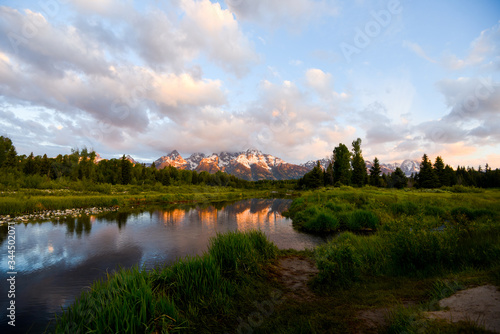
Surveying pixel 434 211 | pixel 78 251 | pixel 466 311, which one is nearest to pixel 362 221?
pixel 434 211

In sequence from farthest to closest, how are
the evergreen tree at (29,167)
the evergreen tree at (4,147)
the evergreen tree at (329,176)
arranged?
the evergreen tree at (329,176) → the evergreen tree at (29,167) → the evergreen tree at (4,147)

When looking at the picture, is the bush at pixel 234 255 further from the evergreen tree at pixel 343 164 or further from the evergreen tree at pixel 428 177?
the evergreen tree at pixel 428 177

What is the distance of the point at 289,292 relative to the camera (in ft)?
25.0

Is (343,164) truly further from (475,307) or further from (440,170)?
(475,307)

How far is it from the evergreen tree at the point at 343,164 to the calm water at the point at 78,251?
50332mm

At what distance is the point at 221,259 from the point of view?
324 inches

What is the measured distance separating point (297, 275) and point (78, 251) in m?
14.0

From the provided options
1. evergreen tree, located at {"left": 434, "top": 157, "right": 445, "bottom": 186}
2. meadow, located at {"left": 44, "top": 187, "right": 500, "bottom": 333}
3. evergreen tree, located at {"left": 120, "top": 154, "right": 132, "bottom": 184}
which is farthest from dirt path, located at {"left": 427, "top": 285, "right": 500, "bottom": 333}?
evergreen tree, located at {"left": 120, "top": 154, "right": 132, "bottom": 184}

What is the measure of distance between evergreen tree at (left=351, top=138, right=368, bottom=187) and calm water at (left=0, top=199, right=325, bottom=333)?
5055 cm

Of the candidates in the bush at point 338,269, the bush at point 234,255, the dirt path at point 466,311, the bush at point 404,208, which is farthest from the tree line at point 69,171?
the bush at point 404,208

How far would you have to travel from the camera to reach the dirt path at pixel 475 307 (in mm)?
3907

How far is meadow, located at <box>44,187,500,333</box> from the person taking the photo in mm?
4711

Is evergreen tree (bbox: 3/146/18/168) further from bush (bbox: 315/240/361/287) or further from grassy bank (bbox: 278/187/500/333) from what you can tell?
grassy bank (bbox: 278/187/500/333)

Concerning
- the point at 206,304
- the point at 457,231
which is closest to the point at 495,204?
the point at 457,231
